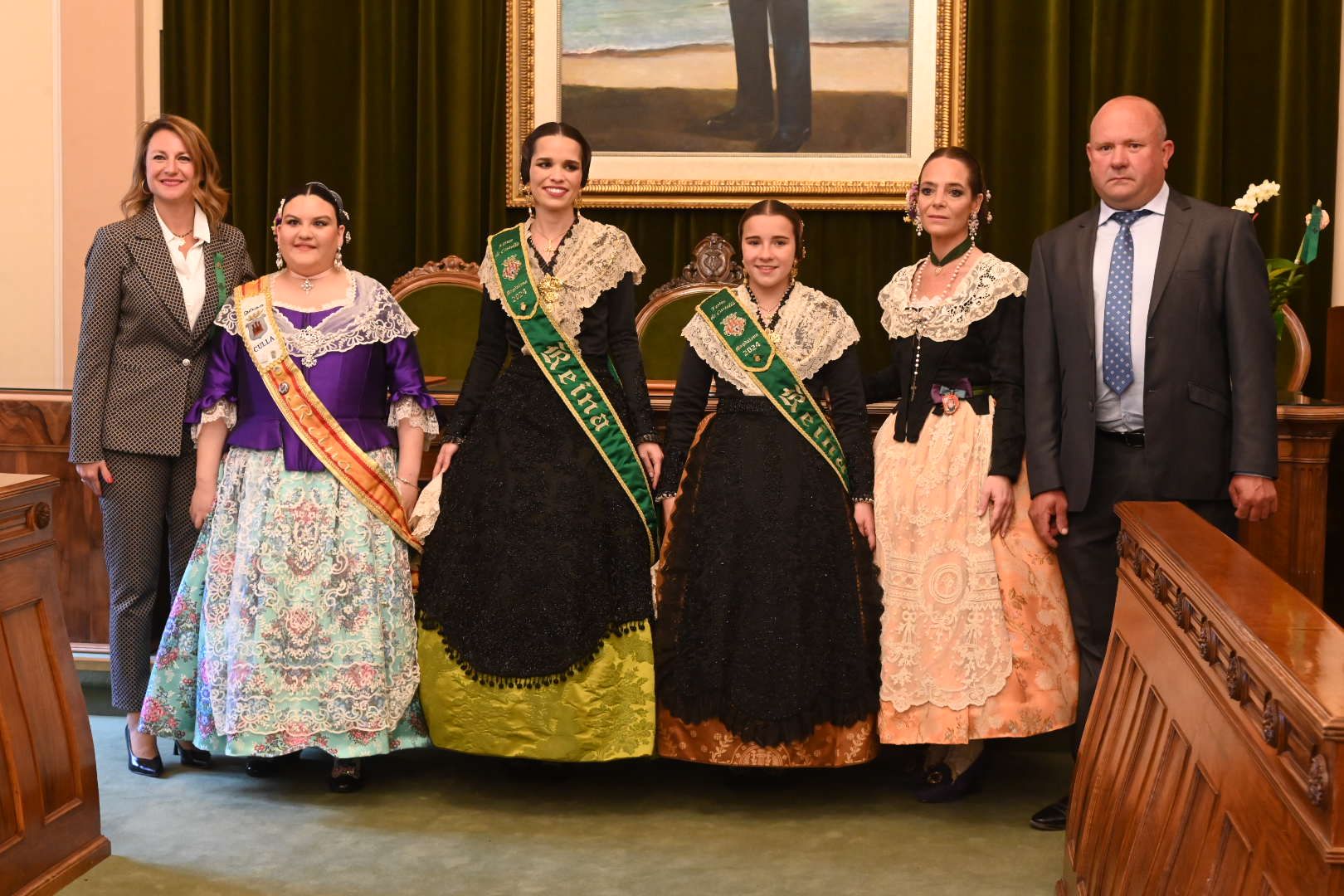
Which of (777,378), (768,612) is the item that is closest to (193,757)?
(768,612)

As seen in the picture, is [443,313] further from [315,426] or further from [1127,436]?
[1127,436]

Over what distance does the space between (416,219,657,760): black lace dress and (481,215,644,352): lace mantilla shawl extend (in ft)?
0.04

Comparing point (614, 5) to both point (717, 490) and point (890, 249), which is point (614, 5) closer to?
point (890, 249)

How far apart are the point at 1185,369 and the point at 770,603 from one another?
87cm

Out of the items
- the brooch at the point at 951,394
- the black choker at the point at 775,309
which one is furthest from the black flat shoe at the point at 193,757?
the brooch at the point at 951,394

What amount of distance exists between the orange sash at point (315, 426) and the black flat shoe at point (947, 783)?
1.18 metres

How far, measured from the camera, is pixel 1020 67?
4.66 m

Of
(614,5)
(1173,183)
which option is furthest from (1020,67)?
(614,5)

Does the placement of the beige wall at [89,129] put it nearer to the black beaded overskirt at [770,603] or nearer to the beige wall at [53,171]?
the beige wall at [53,171]

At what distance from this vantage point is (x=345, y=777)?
2955 mm

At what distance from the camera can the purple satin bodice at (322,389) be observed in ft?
9.46

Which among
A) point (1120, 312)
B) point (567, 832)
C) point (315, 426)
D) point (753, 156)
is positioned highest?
point (753, 156)

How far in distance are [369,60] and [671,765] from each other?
2.88m

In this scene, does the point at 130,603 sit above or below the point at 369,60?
below
